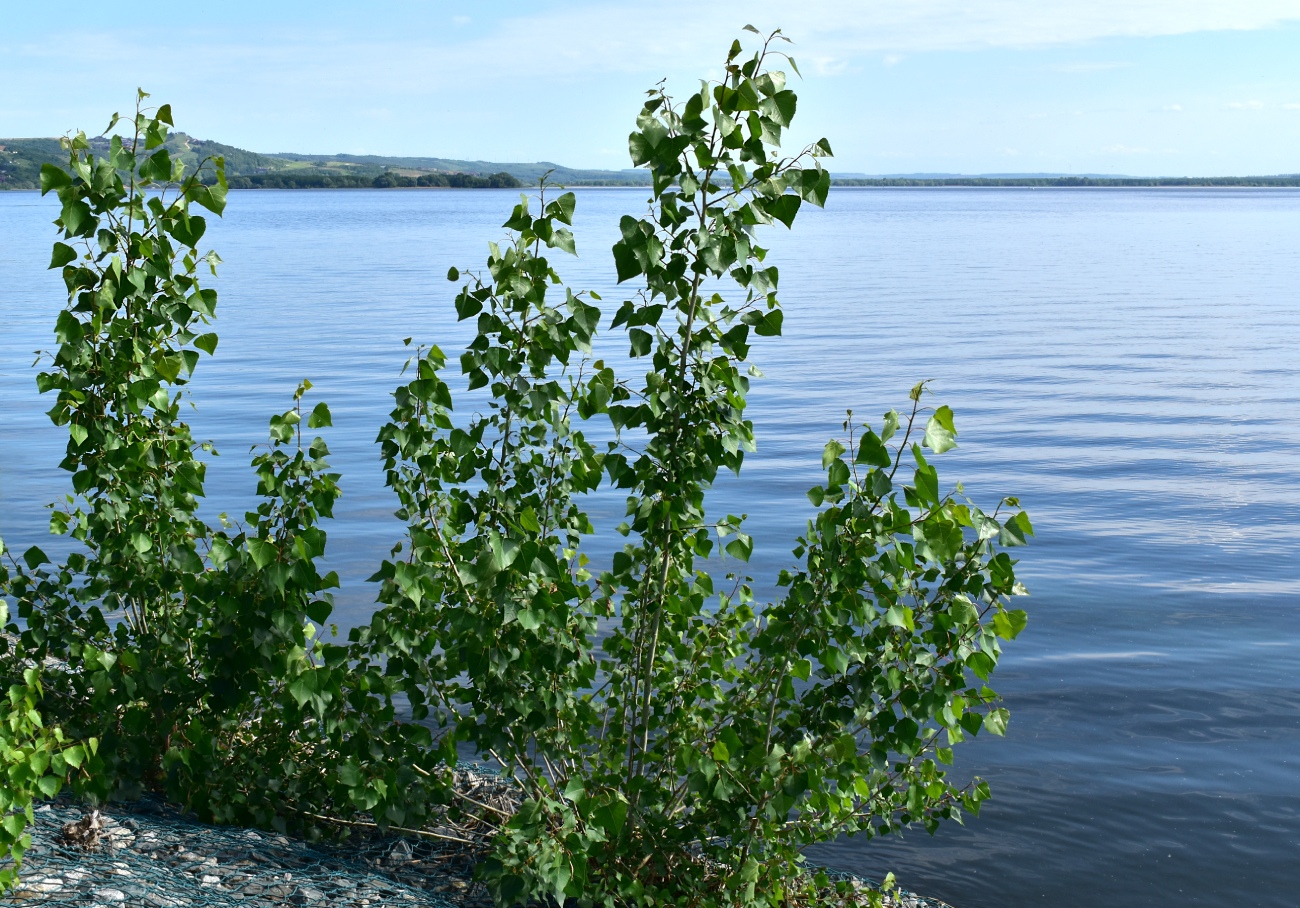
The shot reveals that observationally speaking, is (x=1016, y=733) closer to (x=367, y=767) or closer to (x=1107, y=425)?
(x=367, y=767)

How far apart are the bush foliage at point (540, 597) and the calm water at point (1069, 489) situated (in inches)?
99.3

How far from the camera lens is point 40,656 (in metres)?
5.45

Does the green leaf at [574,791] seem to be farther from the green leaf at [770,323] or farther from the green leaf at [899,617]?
the green leaf at [770,323]

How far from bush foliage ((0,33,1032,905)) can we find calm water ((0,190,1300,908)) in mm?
2523

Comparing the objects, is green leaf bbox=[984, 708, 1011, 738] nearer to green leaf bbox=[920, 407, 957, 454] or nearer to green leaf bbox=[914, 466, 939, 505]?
green leaf bbox=[914, 466, 939, 505]

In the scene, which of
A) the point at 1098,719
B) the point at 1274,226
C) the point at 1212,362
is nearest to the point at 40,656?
the point at 1098,719

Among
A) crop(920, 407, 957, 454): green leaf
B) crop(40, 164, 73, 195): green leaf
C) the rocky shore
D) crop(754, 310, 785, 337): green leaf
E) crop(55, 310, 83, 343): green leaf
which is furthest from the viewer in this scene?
crop(55, 310, 83, 343): green leaf

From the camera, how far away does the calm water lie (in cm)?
734

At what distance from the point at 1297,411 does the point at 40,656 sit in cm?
2023

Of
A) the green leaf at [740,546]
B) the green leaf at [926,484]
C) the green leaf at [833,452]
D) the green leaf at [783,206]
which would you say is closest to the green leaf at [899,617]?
the green leaf at [926,484]

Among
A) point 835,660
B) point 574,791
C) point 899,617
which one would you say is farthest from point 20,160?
point 899,617

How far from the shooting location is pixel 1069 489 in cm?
1499

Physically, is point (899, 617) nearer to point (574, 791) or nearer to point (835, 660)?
point (835, 660)

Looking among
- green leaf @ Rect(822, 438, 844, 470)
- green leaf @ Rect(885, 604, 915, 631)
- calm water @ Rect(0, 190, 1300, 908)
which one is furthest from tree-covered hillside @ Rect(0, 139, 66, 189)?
green leaf @ Rect(885, 604, 915, 631)
